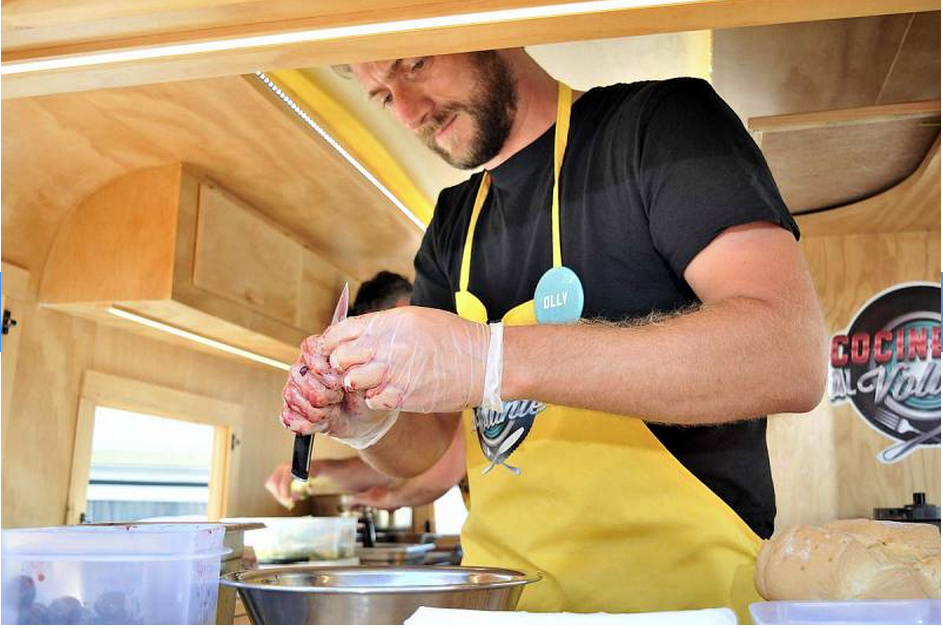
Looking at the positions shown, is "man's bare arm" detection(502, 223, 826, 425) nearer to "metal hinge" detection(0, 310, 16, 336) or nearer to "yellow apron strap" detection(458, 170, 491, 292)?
"yellow apron strap" detection(458, 170, 491, 292)

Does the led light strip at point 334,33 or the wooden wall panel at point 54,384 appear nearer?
the led light strip at point 334,33

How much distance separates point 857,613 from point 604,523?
563 millimetres

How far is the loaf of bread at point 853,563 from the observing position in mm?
734

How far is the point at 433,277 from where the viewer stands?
5.65 feet

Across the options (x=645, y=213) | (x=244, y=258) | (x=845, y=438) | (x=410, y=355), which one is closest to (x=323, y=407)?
(x=410, y=355)

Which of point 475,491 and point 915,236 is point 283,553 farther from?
point 915,236

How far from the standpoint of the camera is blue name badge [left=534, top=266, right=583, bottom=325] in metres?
1.26

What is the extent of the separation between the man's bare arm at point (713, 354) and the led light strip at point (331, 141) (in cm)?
137

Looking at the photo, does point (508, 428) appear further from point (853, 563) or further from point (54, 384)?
point (54, 384)

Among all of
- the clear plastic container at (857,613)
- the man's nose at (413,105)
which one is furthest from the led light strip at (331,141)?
the clear plastic container at (857,613)

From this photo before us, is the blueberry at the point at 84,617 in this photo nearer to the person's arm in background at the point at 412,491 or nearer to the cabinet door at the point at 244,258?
the person's arm in background at the point at 412,491

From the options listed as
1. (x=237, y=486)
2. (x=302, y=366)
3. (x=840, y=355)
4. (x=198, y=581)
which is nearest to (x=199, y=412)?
(x=237, y=486)

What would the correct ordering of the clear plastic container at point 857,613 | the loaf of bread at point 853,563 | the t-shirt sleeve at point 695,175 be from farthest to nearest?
the t-shirt sleeve at point 695,175 → the loaf of bread at point 853,563 → the clear plastic container at point 857,613

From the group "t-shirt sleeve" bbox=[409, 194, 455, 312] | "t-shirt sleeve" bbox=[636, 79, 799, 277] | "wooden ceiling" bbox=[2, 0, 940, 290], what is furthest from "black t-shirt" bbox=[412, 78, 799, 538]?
"wooden ceiling" bbox=[2, 0, 940, 290]
